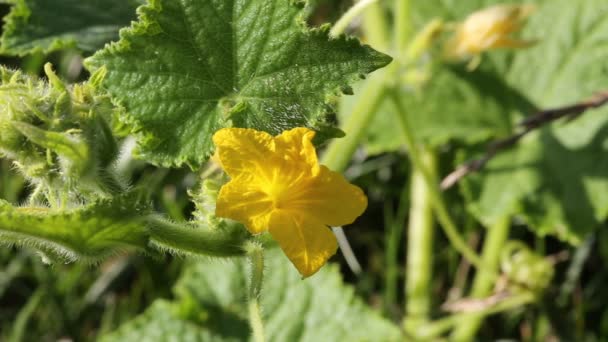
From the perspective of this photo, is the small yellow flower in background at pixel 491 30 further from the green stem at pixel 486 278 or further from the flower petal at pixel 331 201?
the flower petal at pixel 331 201

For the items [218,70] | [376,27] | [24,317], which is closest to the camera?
[218,70]

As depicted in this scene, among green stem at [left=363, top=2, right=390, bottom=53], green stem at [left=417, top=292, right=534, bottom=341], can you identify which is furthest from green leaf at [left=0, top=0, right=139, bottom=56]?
green stem at [left=417, top=292, right=534, bottom=341]

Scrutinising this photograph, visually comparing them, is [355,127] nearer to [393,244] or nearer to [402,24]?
[402,24]

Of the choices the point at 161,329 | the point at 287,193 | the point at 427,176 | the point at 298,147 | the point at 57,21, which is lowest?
the point at 161,329

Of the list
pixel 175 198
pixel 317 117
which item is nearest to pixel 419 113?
pixel 175 198

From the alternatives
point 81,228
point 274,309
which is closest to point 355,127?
point 274,309

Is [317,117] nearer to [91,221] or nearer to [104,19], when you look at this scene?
[91,221]

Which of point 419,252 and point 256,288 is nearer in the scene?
point 256,288

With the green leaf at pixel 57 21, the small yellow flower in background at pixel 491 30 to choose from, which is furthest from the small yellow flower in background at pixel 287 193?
the small yellow flower in background at pixel 491 30
